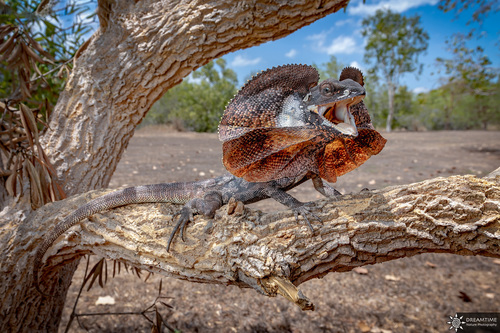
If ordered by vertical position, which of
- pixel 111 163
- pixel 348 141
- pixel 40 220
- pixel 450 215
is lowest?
pixel 40 220

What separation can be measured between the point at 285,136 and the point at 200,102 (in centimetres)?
958

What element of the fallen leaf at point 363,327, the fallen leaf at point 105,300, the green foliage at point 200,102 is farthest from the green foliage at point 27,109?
the green foliage at point 200,102

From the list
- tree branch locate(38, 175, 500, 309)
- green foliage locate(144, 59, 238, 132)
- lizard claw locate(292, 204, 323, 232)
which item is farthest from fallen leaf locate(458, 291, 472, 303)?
green foliage locate(144, 59, 238, 132)

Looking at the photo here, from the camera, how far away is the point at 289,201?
4.41 ft

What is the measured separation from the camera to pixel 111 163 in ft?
6.04

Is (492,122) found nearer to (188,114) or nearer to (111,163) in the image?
(188,114)

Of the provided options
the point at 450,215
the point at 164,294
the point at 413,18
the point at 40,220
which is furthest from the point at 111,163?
the point at 413,18

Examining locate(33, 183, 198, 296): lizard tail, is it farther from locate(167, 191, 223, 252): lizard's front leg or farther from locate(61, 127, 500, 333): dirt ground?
locate(61, 127, 500, 333): dirt ground

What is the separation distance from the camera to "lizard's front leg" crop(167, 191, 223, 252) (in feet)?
4.09

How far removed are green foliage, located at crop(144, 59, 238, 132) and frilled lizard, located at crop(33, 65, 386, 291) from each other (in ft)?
19.2

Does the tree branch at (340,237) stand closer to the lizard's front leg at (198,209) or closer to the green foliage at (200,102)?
the lizard's front leg at (198,209)

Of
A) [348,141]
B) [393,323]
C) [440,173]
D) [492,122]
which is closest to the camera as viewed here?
[348,141]

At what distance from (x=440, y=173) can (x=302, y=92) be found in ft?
20.3

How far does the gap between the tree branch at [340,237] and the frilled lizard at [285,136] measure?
10cm
